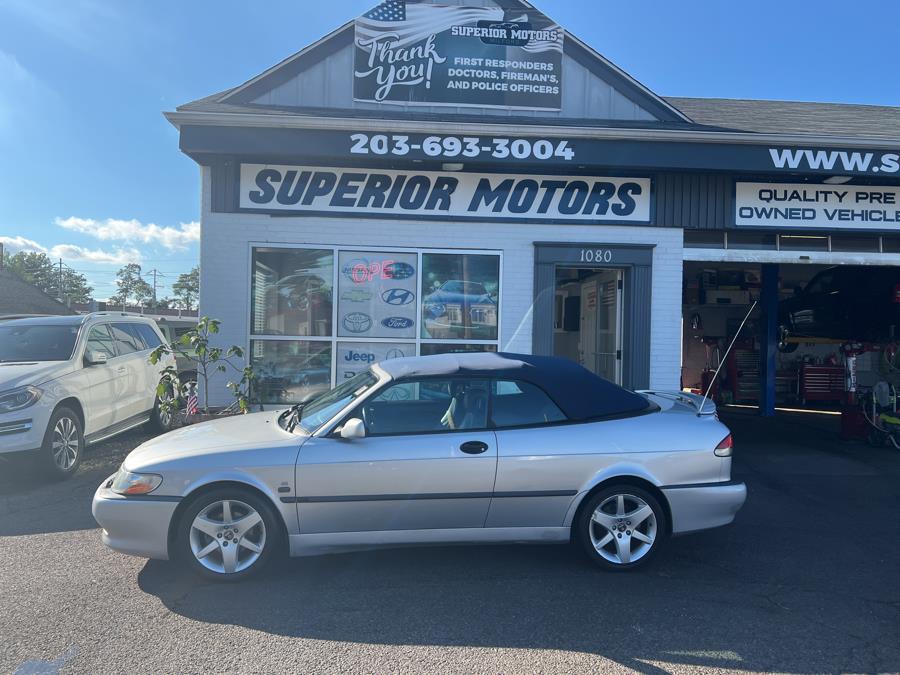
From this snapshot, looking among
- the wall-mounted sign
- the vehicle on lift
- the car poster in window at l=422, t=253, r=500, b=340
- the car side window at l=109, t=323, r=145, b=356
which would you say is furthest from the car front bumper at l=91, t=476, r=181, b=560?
the vehicle on lift

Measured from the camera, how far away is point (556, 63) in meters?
9.48

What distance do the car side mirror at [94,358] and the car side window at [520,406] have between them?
17.0 feet

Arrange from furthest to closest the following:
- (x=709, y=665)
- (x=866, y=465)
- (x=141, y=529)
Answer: (x=866, y=465), (x=141, y=529), (x=709, y=665)

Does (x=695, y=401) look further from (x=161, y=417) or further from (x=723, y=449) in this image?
(x=161, y=417)

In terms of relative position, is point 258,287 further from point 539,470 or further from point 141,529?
point 539,470

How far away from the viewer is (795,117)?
10516mm

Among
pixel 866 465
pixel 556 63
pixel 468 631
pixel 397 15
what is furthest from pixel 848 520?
pixel 397 15

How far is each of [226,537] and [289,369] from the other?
16.8 feet

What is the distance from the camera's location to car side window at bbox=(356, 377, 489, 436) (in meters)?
4.30

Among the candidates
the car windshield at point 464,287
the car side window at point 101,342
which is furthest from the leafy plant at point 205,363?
the car windshield at point 464,287

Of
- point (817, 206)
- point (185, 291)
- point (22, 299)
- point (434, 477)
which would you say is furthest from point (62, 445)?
point (185, 291)

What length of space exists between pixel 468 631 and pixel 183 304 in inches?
3321

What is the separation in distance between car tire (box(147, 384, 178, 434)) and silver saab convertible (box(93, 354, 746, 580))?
4.31 metres

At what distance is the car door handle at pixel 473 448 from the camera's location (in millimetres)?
4188
